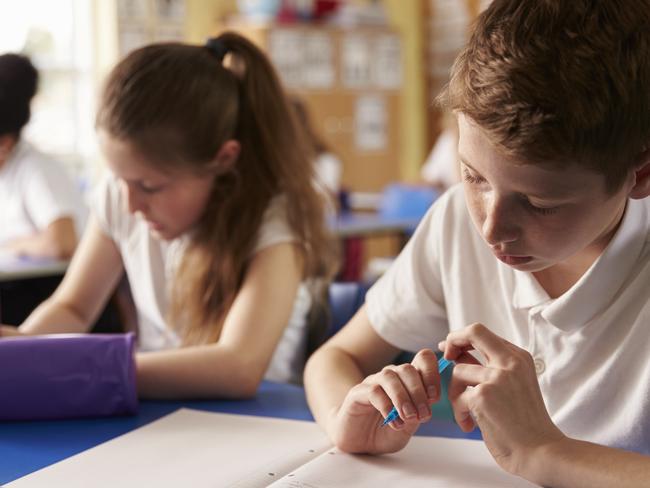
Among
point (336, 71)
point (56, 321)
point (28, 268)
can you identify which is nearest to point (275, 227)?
point (56, 321)

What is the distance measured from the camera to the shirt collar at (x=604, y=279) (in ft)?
3.04

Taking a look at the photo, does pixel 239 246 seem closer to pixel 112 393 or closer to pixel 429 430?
pixel 112 393

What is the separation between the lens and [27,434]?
105cm

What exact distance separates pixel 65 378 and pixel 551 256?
0.61 metres

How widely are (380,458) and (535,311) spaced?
0.78 ft

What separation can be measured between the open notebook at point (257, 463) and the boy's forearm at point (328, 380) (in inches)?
1.0

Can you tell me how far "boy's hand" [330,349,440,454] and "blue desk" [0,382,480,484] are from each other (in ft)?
0.38

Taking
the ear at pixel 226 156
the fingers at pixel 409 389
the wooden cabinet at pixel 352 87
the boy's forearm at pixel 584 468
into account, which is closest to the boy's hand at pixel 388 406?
the fingers at pixel 409 389

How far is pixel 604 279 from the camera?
0.94 meters

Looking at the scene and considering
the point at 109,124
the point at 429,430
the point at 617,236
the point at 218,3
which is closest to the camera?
the point at 617,236

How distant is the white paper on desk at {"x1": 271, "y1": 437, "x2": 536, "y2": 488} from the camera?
2.78 ft

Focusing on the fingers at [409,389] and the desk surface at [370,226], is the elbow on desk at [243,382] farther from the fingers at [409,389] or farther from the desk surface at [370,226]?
the desk surface at [370,226]

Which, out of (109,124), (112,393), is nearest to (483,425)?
(112,393)

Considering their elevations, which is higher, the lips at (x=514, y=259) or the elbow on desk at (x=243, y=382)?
the lips at (x=514, y=259)
